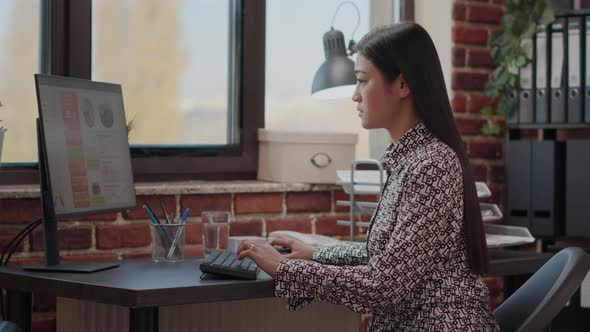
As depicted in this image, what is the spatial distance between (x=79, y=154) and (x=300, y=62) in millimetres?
1092

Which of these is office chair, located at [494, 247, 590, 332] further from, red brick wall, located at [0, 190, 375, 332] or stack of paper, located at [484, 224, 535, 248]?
red brick wall, located at [0, 190, 375, 332]

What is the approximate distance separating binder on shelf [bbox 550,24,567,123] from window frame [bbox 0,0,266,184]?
37.0 inches

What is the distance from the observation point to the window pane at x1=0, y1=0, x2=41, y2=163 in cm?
236

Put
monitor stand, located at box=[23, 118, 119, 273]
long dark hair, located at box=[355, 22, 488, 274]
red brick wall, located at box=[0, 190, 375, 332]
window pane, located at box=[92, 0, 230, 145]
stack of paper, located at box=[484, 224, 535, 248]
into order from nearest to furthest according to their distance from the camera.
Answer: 1. long dark hair, located at box=[355, 22, 488, 274]
2. monitor stand, located at box=[23, 118, 119, 273]
3. red brick wall, located at box=[0, 190, 375, 332]
4. stack of paper, located at box=[484, 224, 535, 248]
5. window pane, located at box=[92, 0, 230, 145]

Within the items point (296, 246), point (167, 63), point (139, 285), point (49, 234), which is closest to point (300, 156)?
point (167, 63)

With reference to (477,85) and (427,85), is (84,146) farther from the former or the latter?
(477,85)

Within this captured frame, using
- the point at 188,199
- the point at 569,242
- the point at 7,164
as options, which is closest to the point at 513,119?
the point at 569,242

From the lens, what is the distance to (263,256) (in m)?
1.72

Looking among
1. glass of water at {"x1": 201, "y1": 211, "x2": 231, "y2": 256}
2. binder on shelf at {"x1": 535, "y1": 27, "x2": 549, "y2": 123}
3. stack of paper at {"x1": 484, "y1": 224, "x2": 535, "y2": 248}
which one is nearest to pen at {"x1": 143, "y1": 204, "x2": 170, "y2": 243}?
glass of water at {"x1": 201, "y1": 211, "x2": 231, "y2": 256}

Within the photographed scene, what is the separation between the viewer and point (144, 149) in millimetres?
2598

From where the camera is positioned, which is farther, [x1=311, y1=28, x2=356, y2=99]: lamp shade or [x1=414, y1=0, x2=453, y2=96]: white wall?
[x1=414, y1=0, x2=453, y2=96]: white wall

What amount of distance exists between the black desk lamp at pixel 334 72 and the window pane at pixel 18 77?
0.81 meters

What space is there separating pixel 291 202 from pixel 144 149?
48 cm

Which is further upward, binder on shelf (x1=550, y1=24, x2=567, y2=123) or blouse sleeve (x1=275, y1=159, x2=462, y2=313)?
binder on shelf (x1=550, y1=24, x2=567, y2=123)
